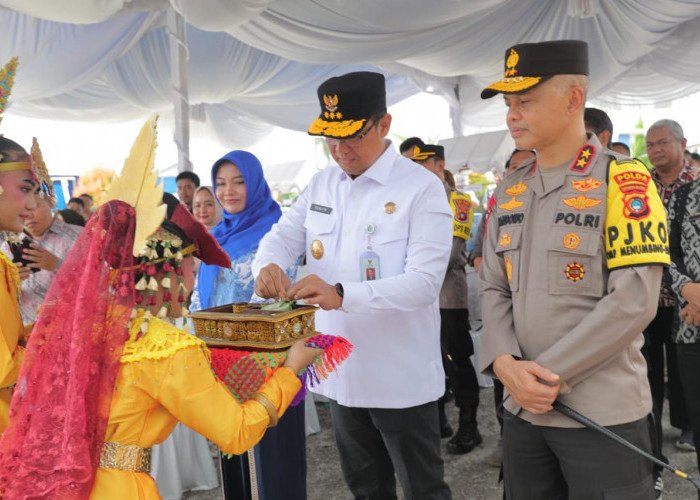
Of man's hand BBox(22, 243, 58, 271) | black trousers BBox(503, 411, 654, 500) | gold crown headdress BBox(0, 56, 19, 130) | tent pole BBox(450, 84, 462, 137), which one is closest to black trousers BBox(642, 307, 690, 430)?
black trousers BBox(503, 411, 654, 500)

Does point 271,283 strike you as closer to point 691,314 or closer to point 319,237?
point 319,237

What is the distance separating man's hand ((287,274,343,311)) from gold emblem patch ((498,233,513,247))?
21.2 inches

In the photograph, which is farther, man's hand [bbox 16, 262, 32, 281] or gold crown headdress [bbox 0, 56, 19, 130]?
man's hand [bbox 16, 262, 32, 281]

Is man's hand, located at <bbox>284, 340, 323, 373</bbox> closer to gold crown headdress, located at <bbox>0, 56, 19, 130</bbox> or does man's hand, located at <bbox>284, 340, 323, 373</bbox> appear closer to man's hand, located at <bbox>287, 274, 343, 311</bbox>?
man's hand, located at <bbox>287, 274, 343, 311</bbox>

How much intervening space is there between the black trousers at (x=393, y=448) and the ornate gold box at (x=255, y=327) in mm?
502

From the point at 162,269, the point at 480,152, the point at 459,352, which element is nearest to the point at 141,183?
the point at 162,269

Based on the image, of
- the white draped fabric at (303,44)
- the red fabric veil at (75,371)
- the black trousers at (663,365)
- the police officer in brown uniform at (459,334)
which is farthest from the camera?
the white draped fabric at (303,44)

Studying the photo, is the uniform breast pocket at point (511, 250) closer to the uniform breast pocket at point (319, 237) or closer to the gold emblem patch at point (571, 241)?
the gold emblem patch at point (571, 241)

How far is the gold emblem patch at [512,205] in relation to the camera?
1.88 m

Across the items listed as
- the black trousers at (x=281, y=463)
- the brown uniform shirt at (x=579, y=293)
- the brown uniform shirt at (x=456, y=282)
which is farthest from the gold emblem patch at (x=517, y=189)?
the brown uniform shirt at (x=456, y=282)

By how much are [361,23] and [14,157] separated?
16.5ft

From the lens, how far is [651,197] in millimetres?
1638

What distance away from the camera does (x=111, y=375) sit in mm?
1506

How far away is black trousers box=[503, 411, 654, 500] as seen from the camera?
5.43 feet
